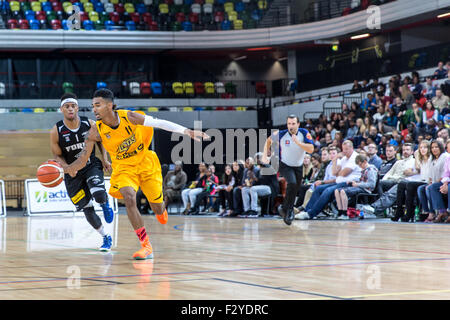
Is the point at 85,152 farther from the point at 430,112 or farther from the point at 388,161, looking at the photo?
the point at 430,112

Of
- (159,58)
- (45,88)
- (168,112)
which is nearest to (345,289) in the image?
(168,112)

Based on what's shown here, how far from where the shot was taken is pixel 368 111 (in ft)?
67.1

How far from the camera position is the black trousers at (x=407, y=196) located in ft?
40.5

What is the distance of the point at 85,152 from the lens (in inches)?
308

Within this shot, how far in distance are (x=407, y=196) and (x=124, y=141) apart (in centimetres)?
672

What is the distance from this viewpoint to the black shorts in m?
8.42

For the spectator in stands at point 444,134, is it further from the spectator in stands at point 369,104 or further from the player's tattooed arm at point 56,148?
the player's tattooed arm at point 56,148

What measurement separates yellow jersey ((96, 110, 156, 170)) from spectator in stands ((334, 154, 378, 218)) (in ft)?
21.9

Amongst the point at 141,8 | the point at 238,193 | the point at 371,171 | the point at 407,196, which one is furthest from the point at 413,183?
the point at 141,8

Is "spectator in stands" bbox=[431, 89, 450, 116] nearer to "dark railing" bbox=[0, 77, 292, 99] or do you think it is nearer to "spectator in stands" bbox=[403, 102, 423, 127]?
"spectator in stands" bbox=[403, 102, 423, 127]

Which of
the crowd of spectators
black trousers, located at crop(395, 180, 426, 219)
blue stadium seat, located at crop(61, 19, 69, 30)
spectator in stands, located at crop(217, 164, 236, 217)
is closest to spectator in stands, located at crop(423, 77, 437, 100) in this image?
the crowd of spectators
